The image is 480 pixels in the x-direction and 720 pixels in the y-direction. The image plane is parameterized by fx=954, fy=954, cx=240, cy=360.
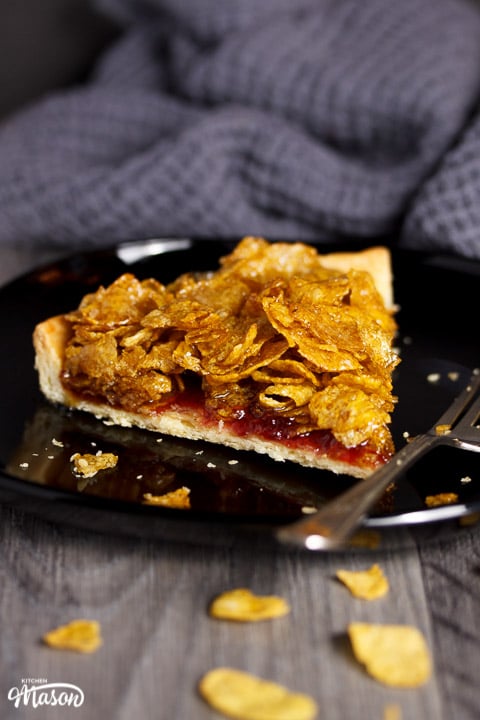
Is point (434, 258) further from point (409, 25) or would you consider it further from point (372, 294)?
point (409, 25)

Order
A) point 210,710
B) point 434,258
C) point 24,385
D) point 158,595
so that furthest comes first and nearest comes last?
point 434,258 → point 24,385 → point 158,595 → point 210,710

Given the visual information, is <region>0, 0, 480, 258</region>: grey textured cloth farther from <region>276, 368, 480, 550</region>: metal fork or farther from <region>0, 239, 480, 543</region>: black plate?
<region>276, 368, 480, 550</region>: metal fork

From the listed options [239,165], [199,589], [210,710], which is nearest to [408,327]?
[239,165]

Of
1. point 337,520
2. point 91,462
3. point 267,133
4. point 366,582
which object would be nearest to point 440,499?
point 366,582

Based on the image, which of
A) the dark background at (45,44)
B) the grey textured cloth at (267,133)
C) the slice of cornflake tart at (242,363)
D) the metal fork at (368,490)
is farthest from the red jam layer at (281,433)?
the dark background at (45,44)

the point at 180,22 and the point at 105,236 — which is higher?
the point at 180,22

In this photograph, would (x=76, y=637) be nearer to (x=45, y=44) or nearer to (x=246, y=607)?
(x=246, y=607)

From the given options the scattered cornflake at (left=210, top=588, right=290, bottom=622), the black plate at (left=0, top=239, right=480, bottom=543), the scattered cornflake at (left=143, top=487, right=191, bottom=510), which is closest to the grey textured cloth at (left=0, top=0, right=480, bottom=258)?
the black plate at (left=0, top=239, right=480, bottom=543)
